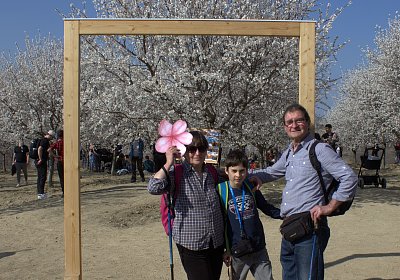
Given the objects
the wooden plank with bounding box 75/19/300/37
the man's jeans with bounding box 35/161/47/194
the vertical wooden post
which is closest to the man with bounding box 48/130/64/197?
the man's jeans with bounding box 35/161/47/194

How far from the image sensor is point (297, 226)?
3.43 m

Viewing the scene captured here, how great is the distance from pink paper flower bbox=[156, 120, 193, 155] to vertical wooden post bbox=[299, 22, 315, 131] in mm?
1416

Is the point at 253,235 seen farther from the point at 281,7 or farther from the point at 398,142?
the point at 398,142

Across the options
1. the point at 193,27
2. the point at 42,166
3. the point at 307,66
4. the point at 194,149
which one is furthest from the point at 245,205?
the point at 42,166

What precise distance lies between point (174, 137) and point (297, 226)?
1.12 m

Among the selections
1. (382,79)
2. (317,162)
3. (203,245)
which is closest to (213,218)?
(203,245)

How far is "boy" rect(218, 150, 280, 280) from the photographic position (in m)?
3.73

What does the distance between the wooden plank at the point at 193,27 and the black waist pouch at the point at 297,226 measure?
1969 mm

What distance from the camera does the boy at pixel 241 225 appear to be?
373cm

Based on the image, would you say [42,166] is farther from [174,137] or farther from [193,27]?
[174,137]

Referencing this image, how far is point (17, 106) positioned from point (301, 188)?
77.2 feet

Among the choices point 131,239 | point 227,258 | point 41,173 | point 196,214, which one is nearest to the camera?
point 196,214

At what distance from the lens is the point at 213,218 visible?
142 inches

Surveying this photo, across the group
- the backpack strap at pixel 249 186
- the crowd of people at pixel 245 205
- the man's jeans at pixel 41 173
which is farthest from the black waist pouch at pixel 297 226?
the man's jeans at pixel 41 173
